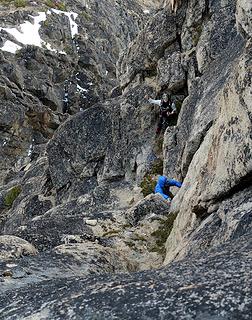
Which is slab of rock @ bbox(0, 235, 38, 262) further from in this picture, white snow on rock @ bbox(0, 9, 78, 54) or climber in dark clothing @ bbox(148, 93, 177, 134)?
white snow on rock @ bbox(0, 9, 78, 54)

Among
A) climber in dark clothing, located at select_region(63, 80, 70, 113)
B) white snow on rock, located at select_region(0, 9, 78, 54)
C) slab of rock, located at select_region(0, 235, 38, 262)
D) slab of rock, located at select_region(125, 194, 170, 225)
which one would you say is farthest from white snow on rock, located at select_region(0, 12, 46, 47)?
slab of rock, located at select_region(0, 235, 38, 262)

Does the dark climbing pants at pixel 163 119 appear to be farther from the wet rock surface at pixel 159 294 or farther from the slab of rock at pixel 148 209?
the wet rock surface at pixel 159 294

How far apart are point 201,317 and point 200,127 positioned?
14.8 m

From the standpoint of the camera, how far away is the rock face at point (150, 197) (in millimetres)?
7668

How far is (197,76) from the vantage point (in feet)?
96.4

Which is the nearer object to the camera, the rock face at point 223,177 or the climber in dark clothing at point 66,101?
the rock face at point 223,177

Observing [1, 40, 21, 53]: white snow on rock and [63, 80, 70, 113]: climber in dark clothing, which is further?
[1, 40, 21, 53]: white snow on rock

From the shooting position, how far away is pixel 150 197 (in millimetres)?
21766

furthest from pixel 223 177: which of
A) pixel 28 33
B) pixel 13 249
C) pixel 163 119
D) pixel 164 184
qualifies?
pixel 28 33

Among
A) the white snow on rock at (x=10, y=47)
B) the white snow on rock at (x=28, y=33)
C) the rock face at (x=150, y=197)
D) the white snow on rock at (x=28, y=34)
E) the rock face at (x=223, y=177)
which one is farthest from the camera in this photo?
the white snow on rock at (x=28, y=33)

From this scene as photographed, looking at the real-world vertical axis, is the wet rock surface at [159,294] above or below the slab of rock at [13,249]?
below

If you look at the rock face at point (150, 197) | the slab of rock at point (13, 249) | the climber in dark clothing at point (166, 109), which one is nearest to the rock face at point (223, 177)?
the rock face at point (150, 197)

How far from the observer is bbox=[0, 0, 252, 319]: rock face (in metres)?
7.67

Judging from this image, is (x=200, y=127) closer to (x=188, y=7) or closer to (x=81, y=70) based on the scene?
(x=188, y=7)
